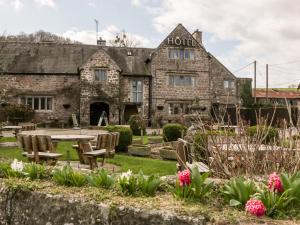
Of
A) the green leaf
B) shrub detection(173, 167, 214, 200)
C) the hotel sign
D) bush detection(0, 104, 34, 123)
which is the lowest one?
the green leaf

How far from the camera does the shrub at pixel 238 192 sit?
384cm

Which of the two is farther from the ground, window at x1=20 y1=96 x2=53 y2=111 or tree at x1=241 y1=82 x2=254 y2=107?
tree at x1=241 y1=82 x2=254 y2=107

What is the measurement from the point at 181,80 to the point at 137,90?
448cm

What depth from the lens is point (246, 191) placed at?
390 centimetres

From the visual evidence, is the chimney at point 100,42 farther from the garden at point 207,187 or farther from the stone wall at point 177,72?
the garden at point 207,187

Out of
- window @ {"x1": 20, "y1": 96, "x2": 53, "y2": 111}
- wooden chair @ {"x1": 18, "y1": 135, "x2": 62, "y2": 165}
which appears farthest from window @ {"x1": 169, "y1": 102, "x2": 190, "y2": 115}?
wooden chair @ {"x1": 18, "y1": 135, "x2": 62, "y2": 165}

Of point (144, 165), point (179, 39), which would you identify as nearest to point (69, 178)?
point (144, 165)

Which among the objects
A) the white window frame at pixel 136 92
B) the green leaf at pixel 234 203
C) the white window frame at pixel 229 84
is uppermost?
the white window frame at pixel 229 84

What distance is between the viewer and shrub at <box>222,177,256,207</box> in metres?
3.84

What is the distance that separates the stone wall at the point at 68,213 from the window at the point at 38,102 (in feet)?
106

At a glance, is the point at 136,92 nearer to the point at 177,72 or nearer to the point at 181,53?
the point at 177,72

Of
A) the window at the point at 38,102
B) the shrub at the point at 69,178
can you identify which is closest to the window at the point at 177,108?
the window at the point at 38,102

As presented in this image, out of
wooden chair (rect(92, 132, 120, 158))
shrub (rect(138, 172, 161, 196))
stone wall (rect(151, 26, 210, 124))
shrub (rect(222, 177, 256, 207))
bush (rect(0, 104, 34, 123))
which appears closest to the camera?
shrub (rect(222, 177, 256, 207))

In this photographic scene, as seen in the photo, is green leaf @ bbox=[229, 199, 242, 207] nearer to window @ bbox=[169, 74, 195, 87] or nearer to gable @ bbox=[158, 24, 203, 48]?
window @ bbox=[169, 74, 195, 87]
